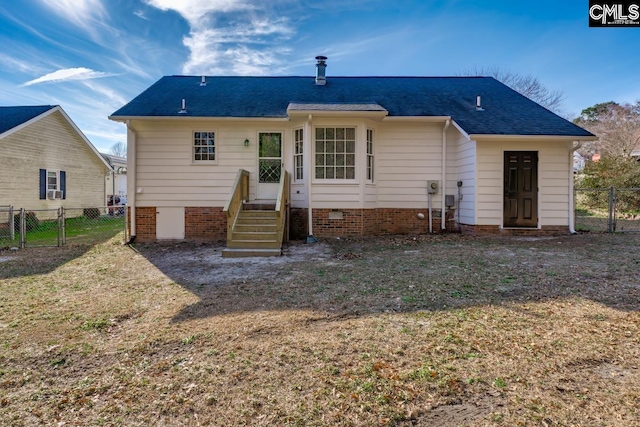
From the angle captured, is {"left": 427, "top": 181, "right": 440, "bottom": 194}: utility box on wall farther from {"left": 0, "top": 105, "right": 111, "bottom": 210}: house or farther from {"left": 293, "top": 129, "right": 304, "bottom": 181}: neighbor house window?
{"left": 0, "top": 105, "right": 111, "bottom": 210}: house

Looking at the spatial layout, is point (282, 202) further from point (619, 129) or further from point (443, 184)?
point (619, 129)

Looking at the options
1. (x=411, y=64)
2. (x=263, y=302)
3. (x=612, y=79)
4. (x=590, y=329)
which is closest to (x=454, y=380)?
(x=590, y=329)

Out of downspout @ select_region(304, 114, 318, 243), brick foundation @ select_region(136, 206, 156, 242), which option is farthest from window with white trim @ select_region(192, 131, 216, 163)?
downspout @ select_region(304, 114, 318, 243)

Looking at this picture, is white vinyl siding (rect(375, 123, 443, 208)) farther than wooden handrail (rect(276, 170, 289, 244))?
Yes

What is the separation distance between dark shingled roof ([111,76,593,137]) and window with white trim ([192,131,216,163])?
61cm

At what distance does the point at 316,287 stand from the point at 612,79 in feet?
89.9

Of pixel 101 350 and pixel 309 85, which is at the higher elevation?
pixel 309 85

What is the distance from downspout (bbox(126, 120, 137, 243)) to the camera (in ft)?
31.4

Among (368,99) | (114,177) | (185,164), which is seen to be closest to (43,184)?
(114,177)

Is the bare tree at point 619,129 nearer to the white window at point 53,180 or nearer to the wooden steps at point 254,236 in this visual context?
the wooden steps at point 254,236

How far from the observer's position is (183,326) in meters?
3.60

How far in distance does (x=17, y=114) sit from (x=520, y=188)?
20.1 metres

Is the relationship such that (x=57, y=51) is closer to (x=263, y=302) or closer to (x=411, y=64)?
(x=263, y=302)

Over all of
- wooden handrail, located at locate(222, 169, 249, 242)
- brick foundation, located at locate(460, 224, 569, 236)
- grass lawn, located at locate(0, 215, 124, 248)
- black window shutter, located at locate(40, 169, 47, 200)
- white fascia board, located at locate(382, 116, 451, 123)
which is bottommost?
grass lawn, located at locate(0, 215, 124, 248)
